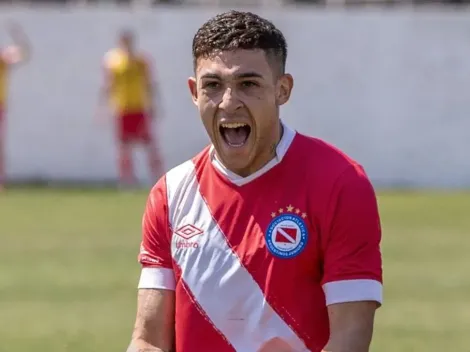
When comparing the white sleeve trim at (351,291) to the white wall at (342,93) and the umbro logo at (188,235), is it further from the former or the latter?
the white wall at (342,93)

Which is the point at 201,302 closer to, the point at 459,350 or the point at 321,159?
the point at 321,159

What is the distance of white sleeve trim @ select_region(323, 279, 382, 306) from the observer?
191 inches

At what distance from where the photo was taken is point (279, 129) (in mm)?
5117

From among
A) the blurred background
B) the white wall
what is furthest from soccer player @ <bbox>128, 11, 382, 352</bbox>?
the white wall

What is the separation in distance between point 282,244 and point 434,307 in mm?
7615

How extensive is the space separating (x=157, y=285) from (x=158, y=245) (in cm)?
15

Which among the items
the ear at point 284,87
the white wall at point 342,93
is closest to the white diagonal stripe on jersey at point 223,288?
the ear at point 284,87

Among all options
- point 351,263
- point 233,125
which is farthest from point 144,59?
point 351,263

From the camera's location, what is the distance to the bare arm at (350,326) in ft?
15.7

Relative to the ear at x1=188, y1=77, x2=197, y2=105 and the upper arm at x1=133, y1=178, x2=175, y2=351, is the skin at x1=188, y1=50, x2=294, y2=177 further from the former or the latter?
the upper arm at x1=133, y1=178, x2=175, y2=351

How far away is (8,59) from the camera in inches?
977

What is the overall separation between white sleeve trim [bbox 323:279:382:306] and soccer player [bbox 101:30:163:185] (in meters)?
19.2

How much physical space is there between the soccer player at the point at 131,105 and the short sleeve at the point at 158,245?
1870 cm

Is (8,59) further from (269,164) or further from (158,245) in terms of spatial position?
(269,164)
